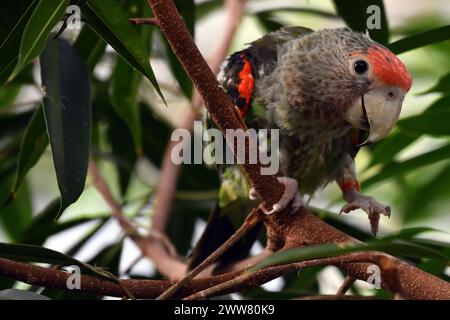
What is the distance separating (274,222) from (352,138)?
0.76m

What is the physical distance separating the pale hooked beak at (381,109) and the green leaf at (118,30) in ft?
2.28

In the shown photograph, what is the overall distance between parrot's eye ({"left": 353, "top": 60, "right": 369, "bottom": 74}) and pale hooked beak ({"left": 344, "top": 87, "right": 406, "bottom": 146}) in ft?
0.23

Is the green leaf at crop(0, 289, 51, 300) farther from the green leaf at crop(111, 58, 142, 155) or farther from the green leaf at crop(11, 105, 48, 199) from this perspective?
the green leaf at crop(111, 58, 142, 155)

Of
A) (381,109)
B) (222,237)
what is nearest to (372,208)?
(381,109)

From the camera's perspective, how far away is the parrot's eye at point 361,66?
210 centimetres

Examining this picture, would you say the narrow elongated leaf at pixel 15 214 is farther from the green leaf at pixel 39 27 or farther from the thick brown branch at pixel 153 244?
the green leaf at pixel 39 27

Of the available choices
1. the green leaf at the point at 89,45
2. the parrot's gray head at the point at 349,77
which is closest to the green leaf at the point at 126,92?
the green leaf at the point at 89,45

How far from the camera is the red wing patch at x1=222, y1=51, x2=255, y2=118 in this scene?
2.34 metres

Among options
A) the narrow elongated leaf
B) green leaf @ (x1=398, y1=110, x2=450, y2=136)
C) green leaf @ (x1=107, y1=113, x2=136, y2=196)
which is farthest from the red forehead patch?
the narrow elongated leaf

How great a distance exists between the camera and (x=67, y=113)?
1.86 meters

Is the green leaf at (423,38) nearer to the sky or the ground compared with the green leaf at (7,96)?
nearer to the sky

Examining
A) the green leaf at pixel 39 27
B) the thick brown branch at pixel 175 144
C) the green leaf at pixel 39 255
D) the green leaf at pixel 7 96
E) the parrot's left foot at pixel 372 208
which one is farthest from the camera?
the green leaf at pixel 7 96

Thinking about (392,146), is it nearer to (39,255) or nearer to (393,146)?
(393,146)
